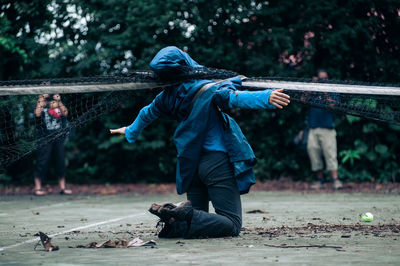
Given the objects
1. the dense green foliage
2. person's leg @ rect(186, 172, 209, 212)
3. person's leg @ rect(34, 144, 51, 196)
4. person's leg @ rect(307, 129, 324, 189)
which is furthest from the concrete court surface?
the dense green foliage

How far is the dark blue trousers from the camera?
579 centimetres

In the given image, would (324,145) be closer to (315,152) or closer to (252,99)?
(315,152)

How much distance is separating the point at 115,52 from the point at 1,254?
10219 mm

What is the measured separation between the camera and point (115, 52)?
592 inches

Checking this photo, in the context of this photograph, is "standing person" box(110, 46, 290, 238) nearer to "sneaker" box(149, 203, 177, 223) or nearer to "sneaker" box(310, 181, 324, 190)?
"sneaker" box(149, 203, 177, 223)

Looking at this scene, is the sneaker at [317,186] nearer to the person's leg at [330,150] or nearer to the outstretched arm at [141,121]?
the person's leg at [330,150]

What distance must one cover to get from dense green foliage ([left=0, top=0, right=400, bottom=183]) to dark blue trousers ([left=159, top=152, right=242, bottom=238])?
891 centimetres

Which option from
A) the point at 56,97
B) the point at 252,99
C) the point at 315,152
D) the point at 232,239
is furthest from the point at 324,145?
the point at 252,99

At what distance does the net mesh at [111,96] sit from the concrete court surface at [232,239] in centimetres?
114

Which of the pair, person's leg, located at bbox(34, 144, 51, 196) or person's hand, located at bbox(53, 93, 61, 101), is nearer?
person's hand, located at bbox(53, 93, 61, 101)

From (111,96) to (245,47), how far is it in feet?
30.5

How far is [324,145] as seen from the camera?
43.7 ft

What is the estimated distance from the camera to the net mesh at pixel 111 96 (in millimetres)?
6195

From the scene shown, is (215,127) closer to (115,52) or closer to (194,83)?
(194,83)
